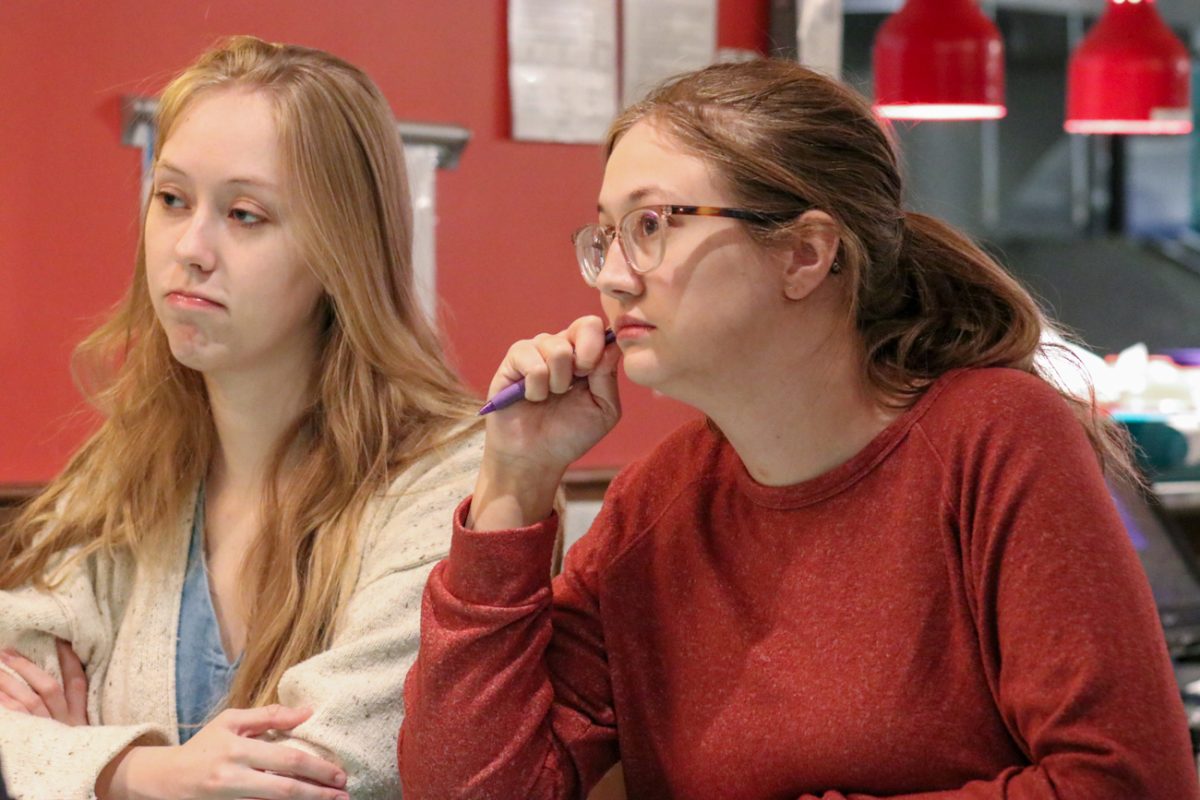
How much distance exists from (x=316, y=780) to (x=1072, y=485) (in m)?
0.82

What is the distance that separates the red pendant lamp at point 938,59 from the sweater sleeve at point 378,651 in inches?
55.7

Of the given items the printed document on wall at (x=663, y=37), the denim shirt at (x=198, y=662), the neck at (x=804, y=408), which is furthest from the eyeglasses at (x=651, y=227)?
the printed document on wall at (x=663, y=37)

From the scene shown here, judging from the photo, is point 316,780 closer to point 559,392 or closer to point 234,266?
point 559,392

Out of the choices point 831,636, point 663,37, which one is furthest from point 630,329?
point 663,37

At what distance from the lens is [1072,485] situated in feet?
4.00

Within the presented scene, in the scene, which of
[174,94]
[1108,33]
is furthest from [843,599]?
A: [1108,33]

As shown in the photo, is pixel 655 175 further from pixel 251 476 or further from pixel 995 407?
pixel 251 476

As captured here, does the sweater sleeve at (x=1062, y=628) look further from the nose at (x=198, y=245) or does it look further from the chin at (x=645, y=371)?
the nose at (x=198, y=245)

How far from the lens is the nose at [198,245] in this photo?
5.58ft

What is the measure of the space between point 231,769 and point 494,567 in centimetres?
36

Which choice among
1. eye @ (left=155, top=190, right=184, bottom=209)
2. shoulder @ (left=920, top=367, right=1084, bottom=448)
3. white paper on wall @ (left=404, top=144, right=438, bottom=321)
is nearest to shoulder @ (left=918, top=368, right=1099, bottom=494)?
shoulder @ (left=920, top=367, right=1084, bottom=448)

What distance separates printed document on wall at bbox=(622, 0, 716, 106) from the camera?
3082mm

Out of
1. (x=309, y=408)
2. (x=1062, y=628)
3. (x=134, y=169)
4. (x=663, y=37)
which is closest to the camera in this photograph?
(x=1062, y=628)

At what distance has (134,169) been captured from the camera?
8.42 feet
